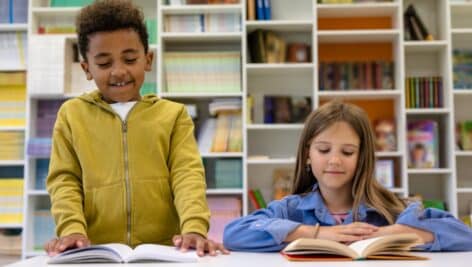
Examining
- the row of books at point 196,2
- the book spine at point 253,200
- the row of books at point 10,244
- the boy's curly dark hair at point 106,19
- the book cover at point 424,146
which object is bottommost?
the row of books at point 10,244

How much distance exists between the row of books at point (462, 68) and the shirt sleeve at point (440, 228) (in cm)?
263

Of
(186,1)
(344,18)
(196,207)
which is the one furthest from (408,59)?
(196,207)

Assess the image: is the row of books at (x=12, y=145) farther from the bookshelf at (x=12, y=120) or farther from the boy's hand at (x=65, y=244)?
the boy's hand at (x=65, y=244)

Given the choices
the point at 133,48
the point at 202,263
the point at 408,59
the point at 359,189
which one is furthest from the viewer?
the point at 408,59

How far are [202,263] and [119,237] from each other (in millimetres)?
466

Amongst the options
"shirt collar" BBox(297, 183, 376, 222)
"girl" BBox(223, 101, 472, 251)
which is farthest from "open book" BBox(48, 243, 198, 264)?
"shirt collar" BBox(297, 183, 376, 222)

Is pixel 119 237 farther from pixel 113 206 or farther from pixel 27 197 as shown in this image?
pixel 27 197

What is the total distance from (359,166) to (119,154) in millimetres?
715

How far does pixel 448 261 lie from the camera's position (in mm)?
1175

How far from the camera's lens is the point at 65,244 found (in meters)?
1.29

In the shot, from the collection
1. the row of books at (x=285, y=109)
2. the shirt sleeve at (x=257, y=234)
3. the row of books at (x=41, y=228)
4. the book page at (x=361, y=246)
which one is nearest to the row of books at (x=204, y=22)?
the row of books at (x=285, y=109)

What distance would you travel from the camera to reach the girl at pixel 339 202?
1.44m

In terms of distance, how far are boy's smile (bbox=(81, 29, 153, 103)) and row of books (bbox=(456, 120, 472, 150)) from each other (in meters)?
2.95

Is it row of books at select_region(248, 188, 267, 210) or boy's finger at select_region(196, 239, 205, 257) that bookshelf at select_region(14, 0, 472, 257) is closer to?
row of books at select_region(248, 188, 267, 210)
